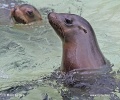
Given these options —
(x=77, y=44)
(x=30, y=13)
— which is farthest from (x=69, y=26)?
(x=30, y=13)

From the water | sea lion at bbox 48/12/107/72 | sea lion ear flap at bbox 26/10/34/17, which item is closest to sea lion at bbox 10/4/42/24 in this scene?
sea lion ear flap at bbox 26/10/34/17

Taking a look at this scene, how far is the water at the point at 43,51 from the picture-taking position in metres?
4.39

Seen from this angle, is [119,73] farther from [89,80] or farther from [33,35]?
[33,35]

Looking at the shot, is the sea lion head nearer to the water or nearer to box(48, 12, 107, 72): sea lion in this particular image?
box(48, 12, 107, 72): sea lion

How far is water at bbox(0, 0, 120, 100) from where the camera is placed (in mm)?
4395

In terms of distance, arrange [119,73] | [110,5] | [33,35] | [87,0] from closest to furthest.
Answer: [119,73] < [33,35] < [110,5] < [87,0]

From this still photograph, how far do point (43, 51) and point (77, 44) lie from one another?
4.03ft

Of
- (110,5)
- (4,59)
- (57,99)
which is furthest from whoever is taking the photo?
(110,5)

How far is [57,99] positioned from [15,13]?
3222mm

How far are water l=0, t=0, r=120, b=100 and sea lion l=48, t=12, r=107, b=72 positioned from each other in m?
0.20

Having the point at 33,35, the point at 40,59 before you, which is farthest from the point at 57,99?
the point at 33,35

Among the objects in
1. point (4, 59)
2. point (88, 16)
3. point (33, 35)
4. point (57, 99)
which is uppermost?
point (88, 16)

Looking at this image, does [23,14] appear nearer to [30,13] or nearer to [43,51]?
[30,13]

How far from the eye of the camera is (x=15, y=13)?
23.7 feet
